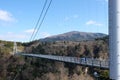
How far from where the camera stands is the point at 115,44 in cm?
515

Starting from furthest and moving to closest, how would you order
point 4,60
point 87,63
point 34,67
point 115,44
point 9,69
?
point 4,60 < point 9,69 < point 34,67 < point 87,63 < point 115,44

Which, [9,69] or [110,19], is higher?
[110,19]

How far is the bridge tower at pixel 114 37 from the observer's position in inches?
201

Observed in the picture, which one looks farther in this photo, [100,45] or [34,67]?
[34,67]

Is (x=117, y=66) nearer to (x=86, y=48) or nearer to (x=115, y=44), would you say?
(x=115, y=44)

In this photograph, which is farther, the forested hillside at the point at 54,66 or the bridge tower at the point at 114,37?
the forested hillside at the point at 54,66

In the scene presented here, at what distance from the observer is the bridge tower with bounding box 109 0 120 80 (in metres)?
5.11

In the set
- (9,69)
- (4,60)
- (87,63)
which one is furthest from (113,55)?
(4,60)

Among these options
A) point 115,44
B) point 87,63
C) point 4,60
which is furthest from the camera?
point 4,60

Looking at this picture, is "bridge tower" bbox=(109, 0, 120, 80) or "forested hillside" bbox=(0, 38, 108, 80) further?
"forested hillside" bbox=(0, 38, 108, 80)

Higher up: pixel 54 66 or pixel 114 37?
pixel 114 37

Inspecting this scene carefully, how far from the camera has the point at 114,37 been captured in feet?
16.9

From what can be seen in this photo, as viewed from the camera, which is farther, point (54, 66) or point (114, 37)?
point (54, 66)

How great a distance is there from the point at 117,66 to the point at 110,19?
0.81 metres
